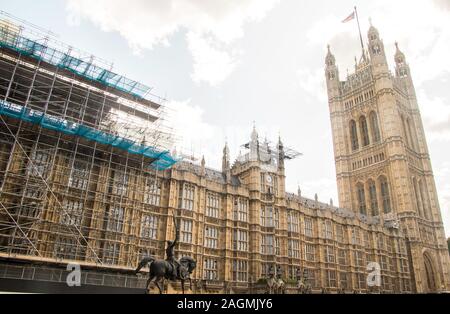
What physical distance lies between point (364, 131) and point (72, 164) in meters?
76.5

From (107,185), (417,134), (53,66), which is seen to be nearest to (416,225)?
(417,134)

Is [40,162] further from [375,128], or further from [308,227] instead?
[375,128]

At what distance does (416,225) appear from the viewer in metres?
72.1

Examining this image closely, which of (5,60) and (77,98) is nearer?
(5,60)

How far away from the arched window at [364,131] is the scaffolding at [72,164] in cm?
6457

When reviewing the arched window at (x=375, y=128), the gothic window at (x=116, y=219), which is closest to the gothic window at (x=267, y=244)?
the gothic window at (x=116, y=219)

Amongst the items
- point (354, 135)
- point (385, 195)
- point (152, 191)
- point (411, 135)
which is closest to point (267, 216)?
point (152, 191)

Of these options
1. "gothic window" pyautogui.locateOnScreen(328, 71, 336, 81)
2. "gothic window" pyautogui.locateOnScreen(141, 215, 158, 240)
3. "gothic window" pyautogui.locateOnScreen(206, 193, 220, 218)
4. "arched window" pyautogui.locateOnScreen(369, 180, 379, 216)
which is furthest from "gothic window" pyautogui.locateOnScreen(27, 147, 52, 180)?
"gothic window" pyautogui.locateOnScreen(328, 71, 336, 81)

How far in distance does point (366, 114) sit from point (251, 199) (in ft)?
181

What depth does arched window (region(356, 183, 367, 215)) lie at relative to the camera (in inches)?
3292

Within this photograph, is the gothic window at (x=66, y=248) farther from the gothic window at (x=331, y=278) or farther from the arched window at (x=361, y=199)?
the arched window at (x=361, y=199)

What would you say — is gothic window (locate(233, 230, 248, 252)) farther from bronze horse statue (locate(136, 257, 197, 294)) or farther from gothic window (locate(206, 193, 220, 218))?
bronze horse statue (locate(136, 257, 197, 294))
